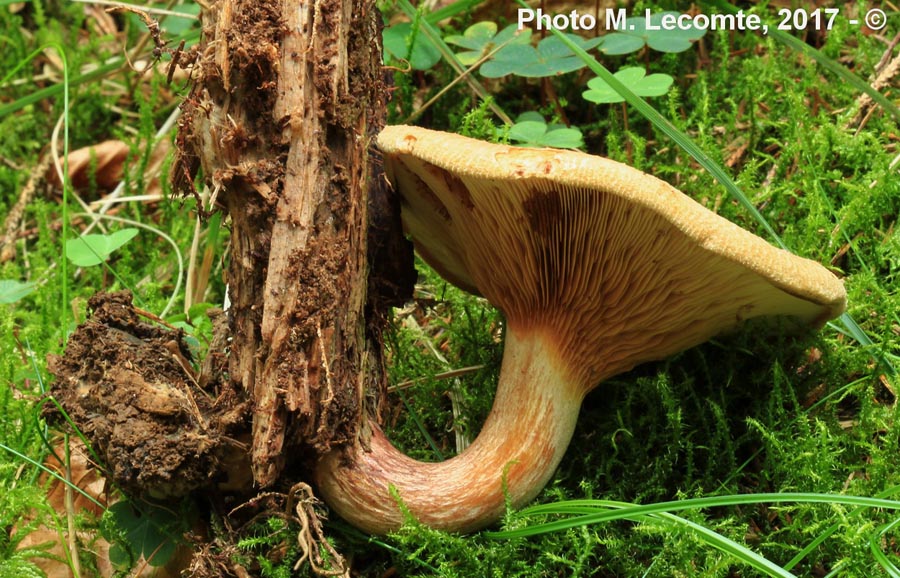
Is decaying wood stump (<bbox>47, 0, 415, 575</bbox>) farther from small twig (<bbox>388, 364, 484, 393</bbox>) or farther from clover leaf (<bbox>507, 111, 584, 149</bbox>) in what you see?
clover leaf (<bbox>507, 111, 584, 149</bbox>)

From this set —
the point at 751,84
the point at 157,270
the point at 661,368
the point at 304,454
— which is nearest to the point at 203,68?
the point at 304,454

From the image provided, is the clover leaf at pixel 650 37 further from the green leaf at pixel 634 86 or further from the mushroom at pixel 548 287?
the mushroom at pixel 548 287

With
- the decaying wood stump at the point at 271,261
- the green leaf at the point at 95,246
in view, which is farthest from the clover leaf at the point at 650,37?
the green leaf at the point at 95,246

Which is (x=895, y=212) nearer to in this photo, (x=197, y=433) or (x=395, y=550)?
(x=395, y=550)

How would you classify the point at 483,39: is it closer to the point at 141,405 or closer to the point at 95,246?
the point at 95,246

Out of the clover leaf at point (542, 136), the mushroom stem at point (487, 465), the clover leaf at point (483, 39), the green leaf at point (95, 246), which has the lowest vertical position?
the mushroom stem at point (487, 465)

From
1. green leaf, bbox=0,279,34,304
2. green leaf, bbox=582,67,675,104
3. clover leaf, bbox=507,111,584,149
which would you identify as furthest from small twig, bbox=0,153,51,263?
green leaf, bbox=582,67,675,104

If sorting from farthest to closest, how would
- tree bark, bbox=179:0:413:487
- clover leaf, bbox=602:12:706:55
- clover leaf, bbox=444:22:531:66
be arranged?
clover leaf, bbox=444:22:531:66
clover leaf, bbox=602:12:706:55
tree bark, bbox=179:0:413:487
